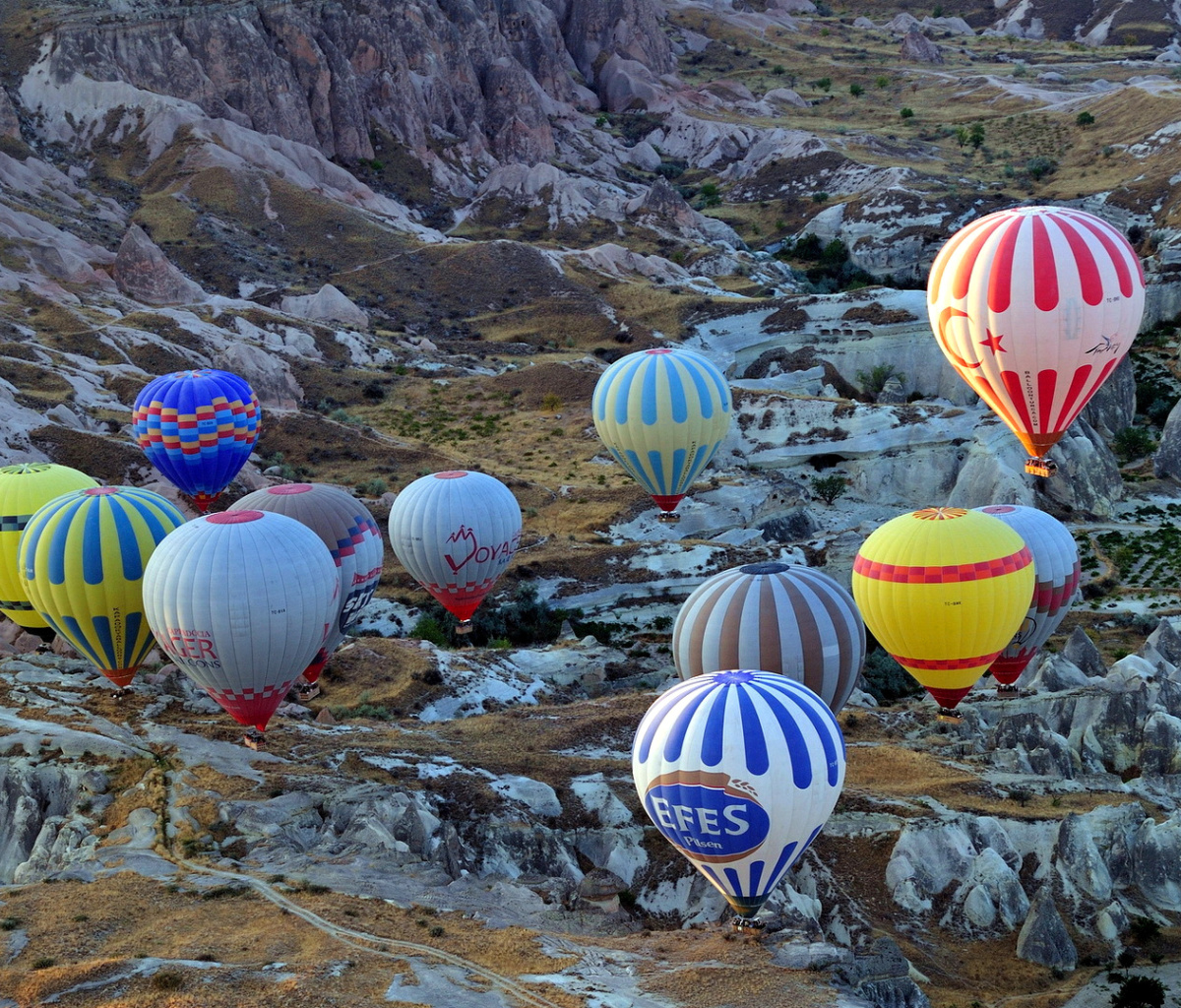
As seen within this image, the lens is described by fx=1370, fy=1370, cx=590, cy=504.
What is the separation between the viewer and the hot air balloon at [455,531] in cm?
3984

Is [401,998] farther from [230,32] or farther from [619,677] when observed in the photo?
[230,32]

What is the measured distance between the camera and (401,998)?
21969 millimetres

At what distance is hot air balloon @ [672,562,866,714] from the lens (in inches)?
1217

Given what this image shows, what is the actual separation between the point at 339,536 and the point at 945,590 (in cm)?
1543

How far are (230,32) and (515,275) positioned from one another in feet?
107

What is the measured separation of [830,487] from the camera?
202ft

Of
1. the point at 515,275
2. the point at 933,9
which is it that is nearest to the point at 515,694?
the point at 515,275

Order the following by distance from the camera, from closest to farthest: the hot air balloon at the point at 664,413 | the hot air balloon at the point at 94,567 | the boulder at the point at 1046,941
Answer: the boulder at the point at 1046,941
the hot air balloon at the point at 94,567
the hot air balloon at the point at 664,413

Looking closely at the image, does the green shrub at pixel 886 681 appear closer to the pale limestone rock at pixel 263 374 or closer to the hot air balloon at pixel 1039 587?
the hot air balloon at pixel 1039 587

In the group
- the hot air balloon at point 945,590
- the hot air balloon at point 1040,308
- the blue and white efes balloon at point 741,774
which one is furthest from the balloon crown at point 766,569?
the hot air balloon at point 1040,308

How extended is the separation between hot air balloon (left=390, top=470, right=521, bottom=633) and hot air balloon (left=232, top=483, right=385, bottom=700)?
10.8ft

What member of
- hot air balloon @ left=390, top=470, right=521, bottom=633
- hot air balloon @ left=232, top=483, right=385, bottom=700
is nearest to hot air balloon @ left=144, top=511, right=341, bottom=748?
hot air balloon @ left=232, top=483, right=385, bottom=700

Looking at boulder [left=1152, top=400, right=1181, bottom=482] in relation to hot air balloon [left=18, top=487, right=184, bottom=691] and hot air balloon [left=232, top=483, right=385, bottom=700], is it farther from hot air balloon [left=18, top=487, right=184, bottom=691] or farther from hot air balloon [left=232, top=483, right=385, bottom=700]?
hot air balloon [left=18, top=487, right=184, bottom=691]

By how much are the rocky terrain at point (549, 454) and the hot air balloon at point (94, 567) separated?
2.08 metres
